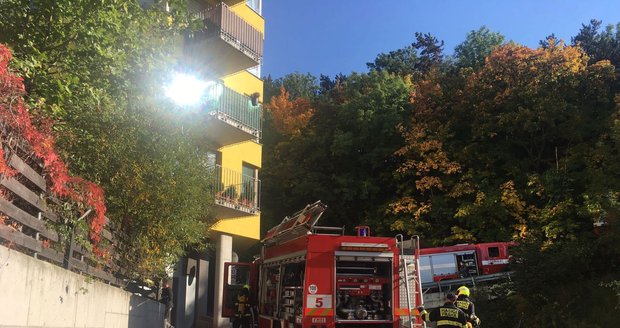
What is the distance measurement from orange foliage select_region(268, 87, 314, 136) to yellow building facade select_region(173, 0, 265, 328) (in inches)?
604

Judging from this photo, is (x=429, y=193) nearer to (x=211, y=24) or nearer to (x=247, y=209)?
(x=247, y=209)

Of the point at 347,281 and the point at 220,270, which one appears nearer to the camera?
the point at 347,281

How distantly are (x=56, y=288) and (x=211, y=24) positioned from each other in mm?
15674

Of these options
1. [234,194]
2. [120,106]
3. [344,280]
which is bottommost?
[344,280]

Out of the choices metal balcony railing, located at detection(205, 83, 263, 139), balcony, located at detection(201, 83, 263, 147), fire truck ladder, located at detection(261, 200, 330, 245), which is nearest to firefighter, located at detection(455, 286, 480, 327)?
fire truck ladder, located at detection(261, 200, 330, 245)

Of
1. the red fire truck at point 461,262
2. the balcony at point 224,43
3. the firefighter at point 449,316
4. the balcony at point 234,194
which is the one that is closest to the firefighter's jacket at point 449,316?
the firefighter at point 449,316

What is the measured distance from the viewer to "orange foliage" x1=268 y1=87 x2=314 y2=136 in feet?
127

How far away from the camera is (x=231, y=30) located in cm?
2084

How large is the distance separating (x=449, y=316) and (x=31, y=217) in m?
6.40

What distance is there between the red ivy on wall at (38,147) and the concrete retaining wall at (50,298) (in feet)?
2.73

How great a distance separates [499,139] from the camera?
31.1 meters

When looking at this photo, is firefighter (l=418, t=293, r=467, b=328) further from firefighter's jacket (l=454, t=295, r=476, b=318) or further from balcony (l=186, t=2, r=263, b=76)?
balcony (l=186, t=2, r=263, b=76)

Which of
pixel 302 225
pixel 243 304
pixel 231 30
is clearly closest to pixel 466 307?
pixel 302 225

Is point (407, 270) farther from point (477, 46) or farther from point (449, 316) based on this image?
point (477, 46)
